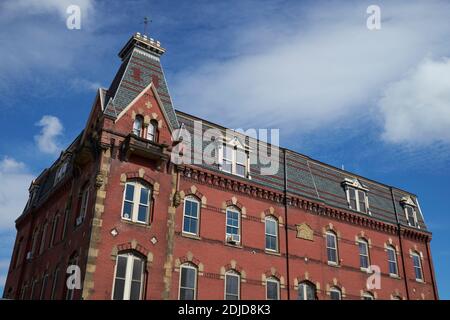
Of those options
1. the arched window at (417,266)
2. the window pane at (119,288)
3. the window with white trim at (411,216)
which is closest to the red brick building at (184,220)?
the window pane at (119,288)

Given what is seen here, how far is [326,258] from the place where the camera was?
30562mm

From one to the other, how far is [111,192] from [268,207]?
1063cm

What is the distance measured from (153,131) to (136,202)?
4.42 metres

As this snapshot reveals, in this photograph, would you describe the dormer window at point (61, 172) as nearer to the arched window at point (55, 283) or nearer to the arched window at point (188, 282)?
the arched window at point (55, 283)

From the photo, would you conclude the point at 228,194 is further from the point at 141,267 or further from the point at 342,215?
the point at 342,215

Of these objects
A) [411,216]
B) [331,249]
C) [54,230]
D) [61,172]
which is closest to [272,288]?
[331,249]

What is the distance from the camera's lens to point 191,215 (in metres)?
25.9

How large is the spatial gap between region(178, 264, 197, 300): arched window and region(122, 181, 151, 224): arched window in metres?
3.40

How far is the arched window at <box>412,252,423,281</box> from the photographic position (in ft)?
119

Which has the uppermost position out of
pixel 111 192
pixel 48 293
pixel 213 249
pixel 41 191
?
pixel 41 191

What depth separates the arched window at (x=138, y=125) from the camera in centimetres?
2523

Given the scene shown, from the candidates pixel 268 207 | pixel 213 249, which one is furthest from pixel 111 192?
pixel 268 207

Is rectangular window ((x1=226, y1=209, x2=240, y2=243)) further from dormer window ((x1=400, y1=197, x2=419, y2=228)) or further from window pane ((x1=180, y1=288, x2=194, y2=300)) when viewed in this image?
dormer window ((x1=400, y1=197, x2=419, y2=228))
